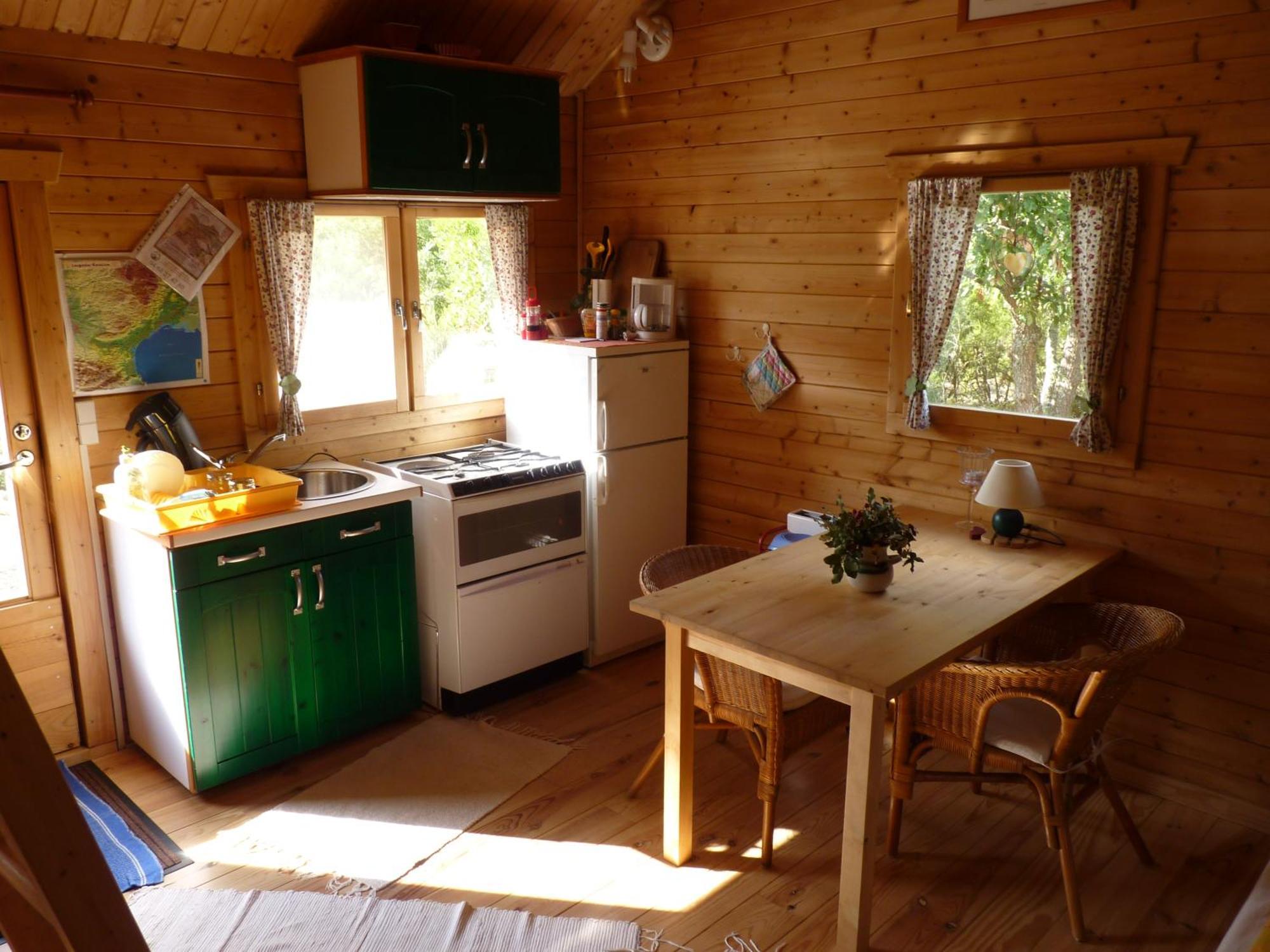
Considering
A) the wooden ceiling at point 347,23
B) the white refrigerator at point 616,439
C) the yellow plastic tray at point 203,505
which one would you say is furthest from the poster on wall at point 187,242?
the white refrigerator at point 616,439

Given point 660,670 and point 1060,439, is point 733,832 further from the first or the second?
point 1060,439

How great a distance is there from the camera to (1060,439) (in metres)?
3.42

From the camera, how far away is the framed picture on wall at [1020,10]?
10.3ft

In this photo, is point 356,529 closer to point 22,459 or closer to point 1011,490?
point 22,459

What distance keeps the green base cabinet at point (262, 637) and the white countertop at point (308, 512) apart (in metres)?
0.03

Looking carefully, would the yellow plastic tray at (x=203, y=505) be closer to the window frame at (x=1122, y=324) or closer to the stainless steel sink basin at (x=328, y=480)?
the stainless steel sink basin at (x=328, y=480)

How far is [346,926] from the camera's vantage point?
275cm

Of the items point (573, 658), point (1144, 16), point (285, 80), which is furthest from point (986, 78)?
point (573, 658)

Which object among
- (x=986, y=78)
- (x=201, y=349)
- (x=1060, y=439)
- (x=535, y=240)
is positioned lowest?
(x=1060, y=439)

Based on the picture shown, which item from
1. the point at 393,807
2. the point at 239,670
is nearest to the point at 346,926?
the point at 393,807

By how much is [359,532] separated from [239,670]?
590 mm

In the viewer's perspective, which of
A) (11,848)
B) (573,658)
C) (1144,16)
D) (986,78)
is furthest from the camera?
(573,658)

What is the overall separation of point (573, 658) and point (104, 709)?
1.75 m

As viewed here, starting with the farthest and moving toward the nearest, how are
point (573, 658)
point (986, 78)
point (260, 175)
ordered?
point (573, 658) < point (260, 175) < point (986, 78)
